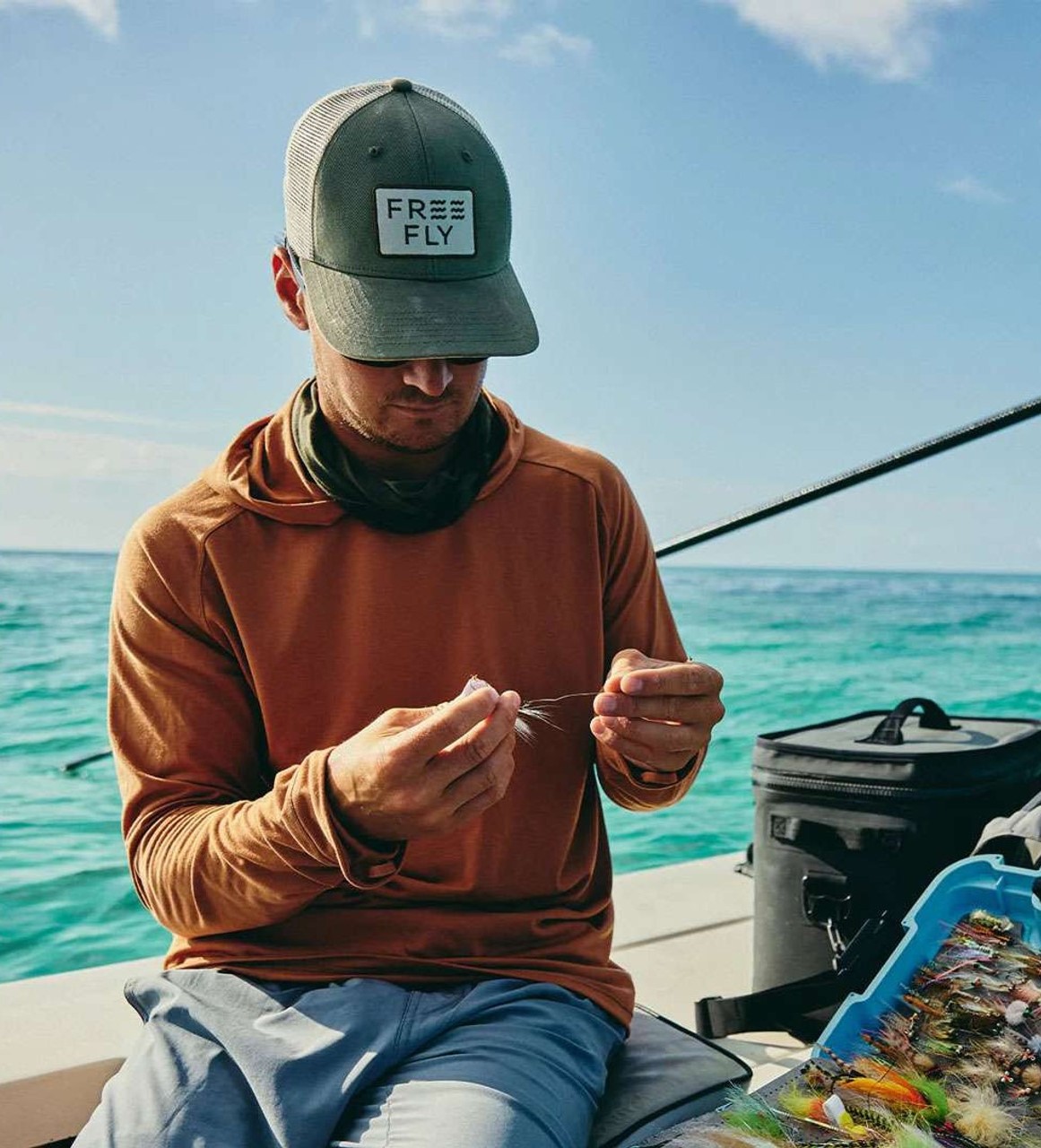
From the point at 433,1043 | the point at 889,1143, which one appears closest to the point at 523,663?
the point at 433,1043

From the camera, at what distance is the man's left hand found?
1.35m

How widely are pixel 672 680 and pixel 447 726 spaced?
0.30m

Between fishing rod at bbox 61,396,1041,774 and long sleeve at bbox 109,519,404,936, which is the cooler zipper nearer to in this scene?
fishing rod at bbox 61,396,1041,774

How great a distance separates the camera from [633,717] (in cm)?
137

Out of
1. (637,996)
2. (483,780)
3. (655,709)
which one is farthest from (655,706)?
(637,996)

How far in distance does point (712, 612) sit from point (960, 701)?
38.3ft

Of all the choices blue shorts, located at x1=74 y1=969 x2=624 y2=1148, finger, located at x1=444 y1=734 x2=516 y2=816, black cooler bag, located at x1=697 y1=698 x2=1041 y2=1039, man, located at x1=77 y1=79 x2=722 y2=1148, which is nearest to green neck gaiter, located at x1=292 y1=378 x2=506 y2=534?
man, located at x1=77 y1=79 x2=722 y2=1148

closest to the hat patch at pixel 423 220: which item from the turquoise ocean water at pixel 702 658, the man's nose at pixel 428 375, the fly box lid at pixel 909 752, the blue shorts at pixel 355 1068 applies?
the man's nose at pixel 428 375

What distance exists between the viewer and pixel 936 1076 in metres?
1.24

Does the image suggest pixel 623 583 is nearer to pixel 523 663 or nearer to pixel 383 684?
pixel 523 663

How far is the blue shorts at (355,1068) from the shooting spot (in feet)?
4.02

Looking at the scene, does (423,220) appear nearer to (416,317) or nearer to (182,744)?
(416,317)

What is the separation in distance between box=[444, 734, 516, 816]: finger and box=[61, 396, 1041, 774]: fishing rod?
117 centimetres

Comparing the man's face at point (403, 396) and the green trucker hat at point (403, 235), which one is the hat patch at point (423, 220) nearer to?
the green trucker hat at point (403, 235)
